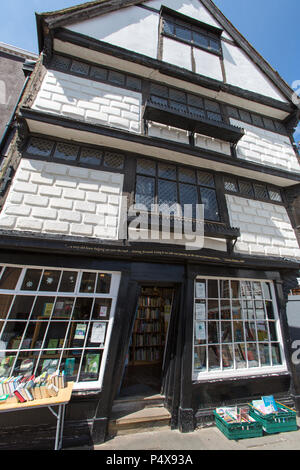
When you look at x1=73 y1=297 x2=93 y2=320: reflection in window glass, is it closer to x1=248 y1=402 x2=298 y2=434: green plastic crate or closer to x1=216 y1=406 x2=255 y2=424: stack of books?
x1=216 y1=406 x2=255 y2=424: stack of books

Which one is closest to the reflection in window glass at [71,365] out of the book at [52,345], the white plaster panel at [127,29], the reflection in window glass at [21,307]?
the book at [52,345]

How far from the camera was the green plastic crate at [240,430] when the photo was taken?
352 centimetres

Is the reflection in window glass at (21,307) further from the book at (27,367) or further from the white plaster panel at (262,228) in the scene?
the white plaster panel at (262,228)

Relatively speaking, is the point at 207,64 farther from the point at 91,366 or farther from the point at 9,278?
the point at 91,366

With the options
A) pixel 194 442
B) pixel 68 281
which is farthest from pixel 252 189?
pixel 194 442

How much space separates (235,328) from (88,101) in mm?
6552

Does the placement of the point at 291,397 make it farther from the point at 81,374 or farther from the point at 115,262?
the point at 115,262

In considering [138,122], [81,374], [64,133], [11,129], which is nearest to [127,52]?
[138,122]

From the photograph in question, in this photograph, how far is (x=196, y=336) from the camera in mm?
4305

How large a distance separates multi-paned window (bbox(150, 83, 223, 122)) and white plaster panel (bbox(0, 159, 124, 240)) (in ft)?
10.2

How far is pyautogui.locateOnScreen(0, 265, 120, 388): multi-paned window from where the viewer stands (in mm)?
3383

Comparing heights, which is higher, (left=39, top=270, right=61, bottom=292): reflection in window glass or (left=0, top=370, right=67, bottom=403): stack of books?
(left=39, top=270, right=61, bottom=292): reflection in window glass

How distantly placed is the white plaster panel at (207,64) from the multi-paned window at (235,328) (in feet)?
21.7

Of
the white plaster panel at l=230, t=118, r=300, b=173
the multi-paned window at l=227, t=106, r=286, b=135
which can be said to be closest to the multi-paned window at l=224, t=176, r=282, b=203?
the white plaster panel at l=230, t=118, r=300, b=173
